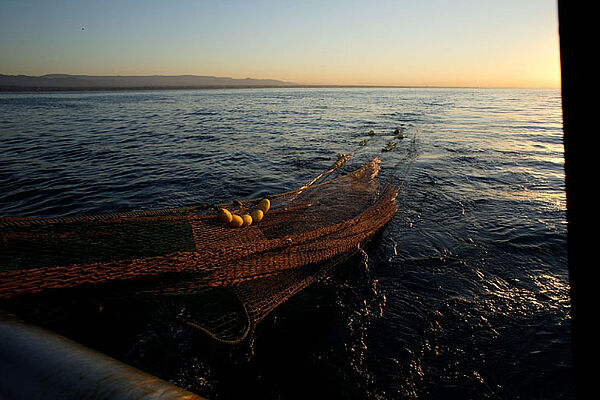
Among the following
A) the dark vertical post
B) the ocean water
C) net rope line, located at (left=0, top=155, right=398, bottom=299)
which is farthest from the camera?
the ocean water

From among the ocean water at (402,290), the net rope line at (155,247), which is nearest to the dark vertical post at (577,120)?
the net rope line at (155,247)

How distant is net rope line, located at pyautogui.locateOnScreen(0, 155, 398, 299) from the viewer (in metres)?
3.26

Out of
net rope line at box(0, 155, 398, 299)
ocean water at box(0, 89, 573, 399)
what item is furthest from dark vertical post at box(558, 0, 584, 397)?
ocean water at box(0, 89, 573, 399)

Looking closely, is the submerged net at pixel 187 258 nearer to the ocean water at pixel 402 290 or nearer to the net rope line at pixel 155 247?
the net rope line at pixel 155 247

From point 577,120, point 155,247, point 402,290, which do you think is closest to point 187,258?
point 155,247

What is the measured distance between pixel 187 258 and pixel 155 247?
1420mm

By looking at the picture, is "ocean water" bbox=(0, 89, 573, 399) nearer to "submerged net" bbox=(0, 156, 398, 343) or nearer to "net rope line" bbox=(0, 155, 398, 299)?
"submerged net" bbox=(0, 156, 398, 343)

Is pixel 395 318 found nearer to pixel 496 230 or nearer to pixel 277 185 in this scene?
pixel 496 230

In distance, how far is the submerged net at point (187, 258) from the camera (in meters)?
3.35

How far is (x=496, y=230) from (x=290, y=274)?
586cm

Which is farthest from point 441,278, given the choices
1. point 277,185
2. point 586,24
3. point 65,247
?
point 277,185

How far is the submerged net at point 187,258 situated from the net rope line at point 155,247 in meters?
0.01

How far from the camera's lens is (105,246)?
186 inches

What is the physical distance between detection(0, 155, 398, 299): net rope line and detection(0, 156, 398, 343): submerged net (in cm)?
1
